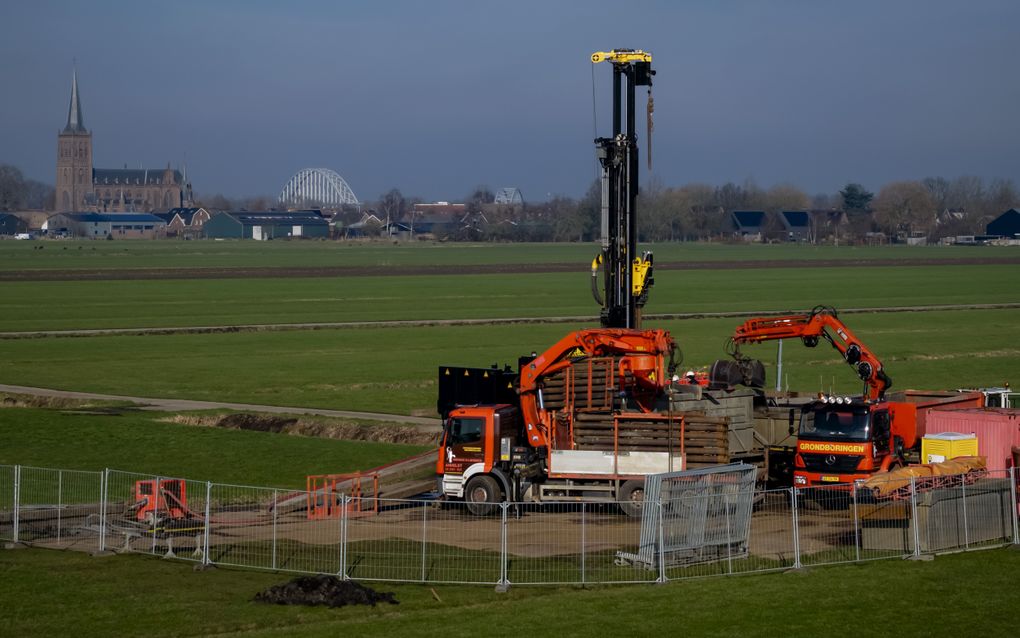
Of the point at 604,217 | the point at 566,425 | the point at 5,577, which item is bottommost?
the point at 5,577

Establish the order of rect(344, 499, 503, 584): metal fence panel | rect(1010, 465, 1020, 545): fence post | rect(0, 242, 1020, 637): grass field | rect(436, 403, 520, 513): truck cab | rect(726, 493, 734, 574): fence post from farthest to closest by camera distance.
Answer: rect(436, 403, 520, 513): truck cab
rect(1010, 465, 1020, 545): fence post
rect(726, 493, 734, 574): fence post
rect(344, 499, 503, 584): metal fence panel
rect(0, 242, 1020, 637): grass field

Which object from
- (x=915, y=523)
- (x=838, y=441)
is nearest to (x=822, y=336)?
(x=838, y=441)

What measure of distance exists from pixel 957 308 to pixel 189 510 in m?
84.7

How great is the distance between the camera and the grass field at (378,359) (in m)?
59.9

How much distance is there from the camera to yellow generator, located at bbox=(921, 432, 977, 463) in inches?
1307

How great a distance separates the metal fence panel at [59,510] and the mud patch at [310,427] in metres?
11.0

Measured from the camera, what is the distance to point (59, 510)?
29906 millimetres

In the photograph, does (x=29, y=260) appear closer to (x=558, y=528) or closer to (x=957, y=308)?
(x=957, y=308)

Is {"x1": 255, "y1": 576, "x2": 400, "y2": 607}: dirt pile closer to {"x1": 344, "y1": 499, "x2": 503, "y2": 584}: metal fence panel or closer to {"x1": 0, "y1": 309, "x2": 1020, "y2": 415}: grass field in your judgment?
{"x1": 344, "y1": 499, "x2": 503, "y2": 584}: metal fence panel

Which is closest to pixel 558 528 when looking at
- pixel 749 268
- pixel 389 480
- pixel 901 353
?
pixel 389 480

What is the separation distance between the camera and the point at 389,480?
121 feet

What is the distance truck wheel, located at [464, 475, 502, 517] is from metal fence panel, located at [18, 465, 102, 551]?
8.86 meters

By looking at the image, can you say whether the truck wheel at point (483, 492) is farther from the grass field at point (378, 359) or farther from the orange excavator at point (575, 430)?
the grass field at point (378, 359)

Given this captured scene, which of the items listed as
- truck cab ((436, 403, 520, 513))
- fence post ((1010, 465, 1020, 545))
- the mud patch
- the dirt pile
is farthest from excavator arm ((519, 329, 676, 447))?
the mud patch
